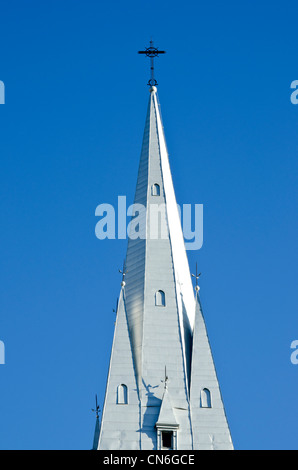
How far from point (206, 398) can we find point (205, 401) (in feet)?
0.55

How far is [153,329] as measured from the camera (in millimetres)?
83625

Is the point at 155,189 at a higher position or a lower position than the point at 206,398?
higher

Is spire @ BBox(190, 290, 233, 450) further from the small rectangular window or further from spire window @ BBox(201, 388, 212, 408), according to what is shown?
the small rectangular window

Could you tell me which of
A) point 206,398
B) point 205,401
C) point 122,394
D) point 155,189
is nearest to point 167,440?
point 205,401

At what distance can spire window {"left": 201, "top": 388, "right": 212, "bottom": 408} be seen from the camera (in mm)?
81500

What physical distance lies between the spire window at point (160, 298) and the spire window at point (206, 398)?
17.9 ft

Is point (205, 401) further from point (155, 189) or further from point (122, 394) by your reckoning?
point (155, 189)

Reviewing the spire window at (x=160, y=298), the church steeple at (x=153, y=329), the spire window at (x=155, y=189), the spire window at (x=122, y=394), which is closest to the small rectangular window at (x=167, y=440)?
the church steeple at (x=153, y=329)

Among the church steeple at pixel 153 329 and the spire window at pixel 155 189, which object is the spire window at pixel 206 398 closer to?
the church steeple at pixel 153 329

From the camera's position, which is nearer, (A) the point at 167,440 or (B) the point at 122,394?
(A) the point at 167,440

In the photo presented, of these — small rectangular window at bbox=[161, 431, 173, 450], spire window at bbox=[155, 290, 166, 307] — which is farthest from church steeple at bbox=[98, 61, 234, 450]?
small rectangular window at bbox=[161, 431, 173, 450]

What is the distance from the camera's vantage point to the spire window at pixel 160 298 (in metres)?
84.7
